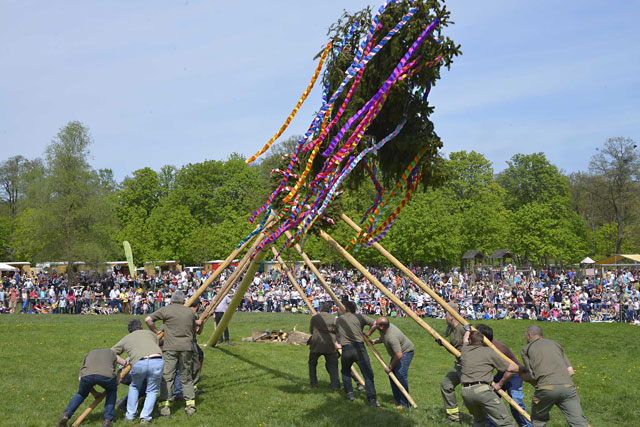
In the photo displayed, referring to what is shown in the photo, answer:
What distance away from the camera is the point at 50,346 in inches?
592

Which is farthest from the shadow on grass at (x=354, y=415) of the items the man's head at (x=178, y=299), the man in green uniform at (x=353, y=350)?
the man's head at (x=178, y=299)

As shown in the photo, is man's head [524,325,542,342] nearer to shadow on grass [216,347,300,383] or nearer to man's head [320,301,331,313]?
man's head [320,301,331,313]

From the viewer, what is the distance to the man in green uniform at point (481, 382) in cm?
735

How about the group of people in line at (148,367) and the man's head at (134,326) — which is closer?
the group of people in line at (148,367)

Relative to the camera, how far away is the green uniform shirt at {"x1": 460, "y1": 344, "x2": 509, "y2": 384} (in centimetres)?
755

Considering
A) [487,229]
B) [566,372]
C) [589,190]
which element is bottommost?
[566,372]

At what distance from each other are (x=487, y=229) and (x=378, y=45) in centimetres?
4813

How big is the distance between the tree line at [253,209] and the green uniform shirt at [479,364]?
34.9 metres

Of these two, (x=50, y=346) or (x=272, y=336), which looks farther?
(x=272, y=336)

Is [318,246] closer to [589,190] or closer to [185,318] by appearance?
[589,190]

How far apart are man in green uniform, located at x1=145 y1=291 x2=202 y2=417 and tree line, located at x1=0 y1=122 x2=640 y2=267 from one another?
32635mm

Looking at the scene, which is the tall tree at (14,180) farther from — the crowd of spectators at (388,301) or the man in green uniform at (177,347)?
the man in green uniform at (177,347)

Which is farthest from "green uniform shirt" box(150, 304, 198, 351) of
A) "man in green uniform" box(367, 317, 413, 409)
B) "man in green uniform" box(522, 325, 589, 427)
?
"man in green uniform" box(522, 325, 589, 427)

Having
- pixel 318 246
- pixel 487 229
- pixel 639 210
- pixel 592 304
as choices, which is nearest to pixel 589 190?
pixel 639 210
